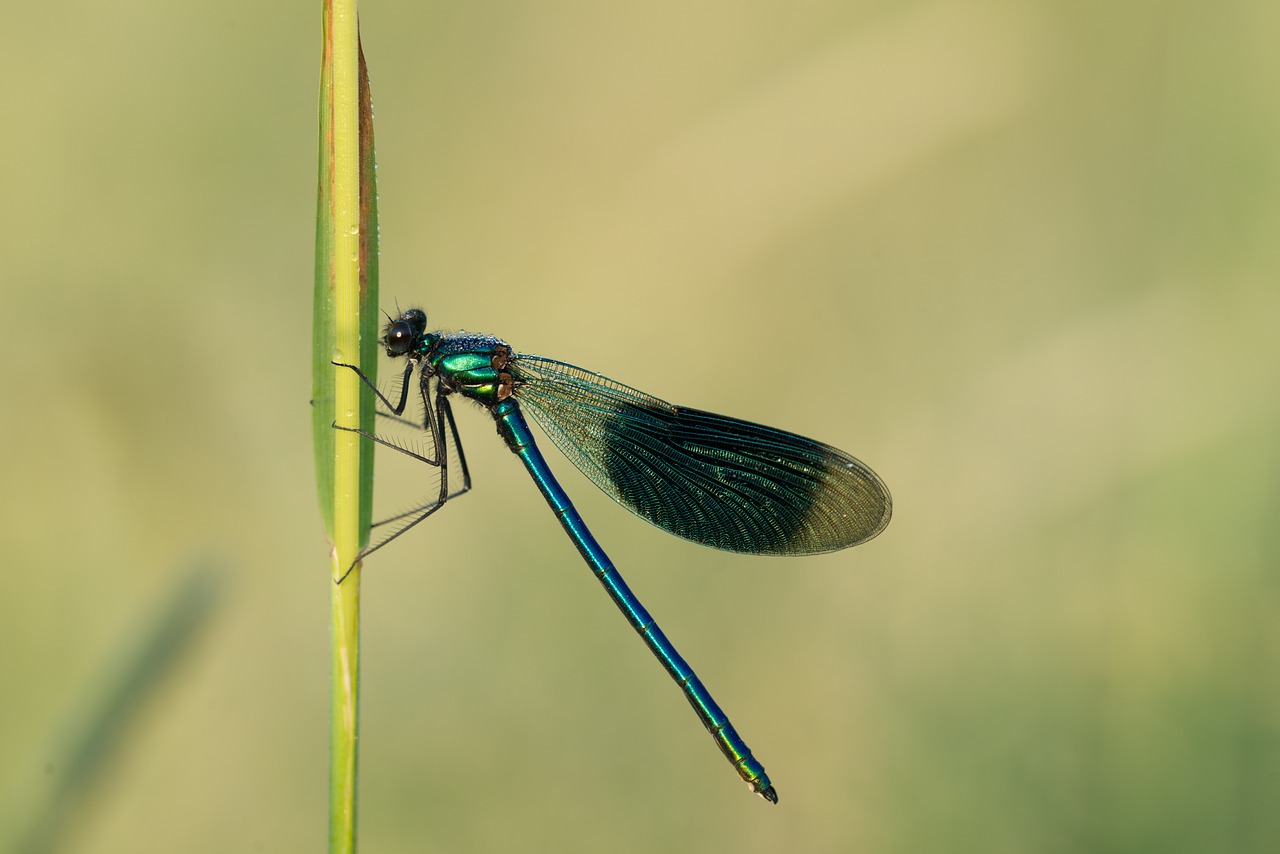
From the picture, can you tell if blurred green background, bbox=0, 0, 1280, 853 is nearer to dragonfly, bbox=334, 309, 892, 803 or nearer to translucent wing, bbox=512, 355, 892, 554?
dragonfly, bbox=334, 309, 892, 803

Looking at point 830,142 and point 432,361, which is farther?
point 830,142

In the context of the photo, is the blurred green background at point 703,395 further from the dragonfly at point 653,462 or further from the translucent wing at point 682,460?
the translucent wing at point 682,460

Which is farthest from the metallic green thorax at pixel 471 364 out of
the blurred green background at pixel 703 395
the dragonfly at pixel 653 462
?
the blurred green background at pixel 703 395

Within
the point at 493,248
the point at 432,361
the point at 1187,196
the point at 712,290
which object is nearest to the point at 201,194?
the point at 493,248

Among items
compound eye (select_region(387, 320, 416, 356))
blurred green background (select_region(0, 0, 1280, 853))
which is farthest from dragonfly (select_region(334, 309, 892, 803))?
blurred green background (select_region(0, 0, 1280, 853))

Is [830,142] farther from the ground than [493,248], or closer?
farther from the ground

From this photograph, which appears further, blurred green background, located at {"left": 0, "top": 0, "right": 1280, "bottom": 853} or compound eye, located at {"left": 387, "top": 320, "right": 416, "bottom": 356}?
blurred green background, located at {"left": 0, "top": 0, "right": 1280, "bottom": 853}

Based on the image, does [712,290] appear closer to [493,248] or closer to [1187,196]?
[493,248]

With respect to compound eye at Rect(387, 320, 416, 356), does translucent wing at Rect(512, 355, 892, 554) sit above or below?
below
